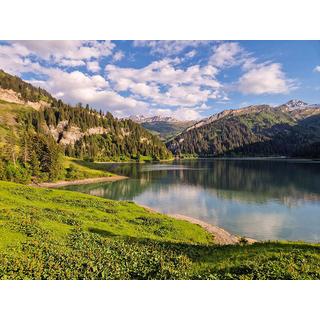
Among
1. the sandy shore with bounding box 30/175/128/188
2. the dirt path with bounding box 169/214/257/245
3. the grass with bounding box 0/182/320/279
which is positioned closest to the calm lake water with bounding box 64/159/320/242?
the dirt path with bounding box 169/214/257/245

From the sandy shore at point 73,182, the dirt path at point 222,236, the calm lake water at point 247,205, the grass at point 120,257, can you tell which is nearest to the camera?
the grass at point 120,257

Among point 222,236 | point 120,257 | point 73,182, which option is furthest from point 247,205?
point 73,182

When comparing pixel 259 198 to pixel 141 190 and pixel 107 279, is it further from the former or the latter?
pixel 107 279

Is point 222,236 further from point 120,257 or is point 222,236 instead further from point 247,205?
point 247,205

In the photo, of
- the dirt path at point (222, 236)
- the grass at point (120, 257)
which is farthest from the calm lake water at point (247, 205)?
the grass at point (120, 257)

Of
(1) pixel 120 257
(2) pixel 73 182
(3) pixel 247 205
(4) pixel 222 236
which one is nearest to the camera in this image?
(1) pixel 120 257

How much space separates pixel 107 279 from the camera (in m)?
17.0

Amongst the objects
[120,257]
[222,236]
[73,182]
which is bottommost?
[222,236]

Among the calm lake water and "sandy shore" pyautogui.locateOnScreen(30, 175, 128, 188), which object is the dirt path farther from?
"sandy shore" pyautogui.locateOnScreen(30, 175, 128, 188)

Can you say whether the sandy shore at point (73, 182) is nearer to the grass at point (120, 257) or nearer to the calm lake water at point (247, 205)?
the calm lake water at point (247, 205)

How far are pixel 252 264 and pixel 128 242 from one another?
12571 millimetres
